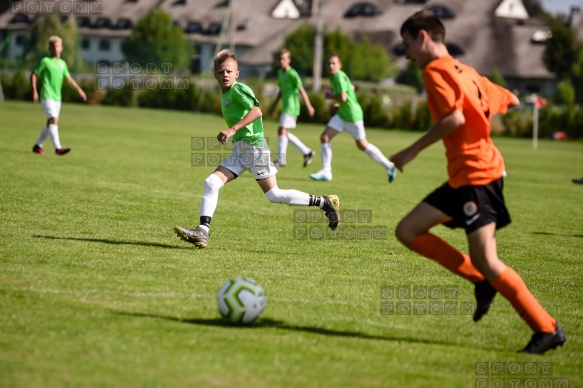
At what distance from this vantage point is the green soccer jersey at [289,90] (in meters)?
19.3

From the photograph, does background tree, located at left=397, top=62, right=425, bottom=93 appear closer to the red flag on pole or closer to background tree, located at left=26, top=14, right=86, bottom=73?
background tree, located at left=26, top=14, right=86, bottom=73

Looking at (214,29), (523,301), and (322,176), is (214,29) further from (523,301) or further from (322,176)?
(523,301)

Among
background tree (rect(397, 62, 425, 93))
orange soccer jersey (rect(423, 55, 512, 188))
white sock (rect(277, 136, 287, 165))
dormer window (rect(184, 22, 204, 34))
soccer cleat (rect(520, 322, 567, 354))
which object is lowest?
dormer window (rect(184, 22, 204, 34))

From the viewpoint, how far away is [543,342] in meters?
5.71

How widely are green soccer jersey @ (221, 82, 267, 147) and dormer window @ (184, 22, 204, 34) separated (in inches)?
3392

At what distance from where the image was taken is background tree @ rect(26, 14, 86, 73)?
79875 mm

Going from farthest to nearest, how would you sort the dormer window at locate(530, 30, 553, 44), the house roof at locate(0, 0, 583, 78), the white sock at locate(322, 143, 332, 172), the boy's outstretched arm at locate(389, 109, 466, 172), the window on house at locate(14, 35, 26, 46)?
the window on house at locate(14, 35, 26, 46) < the house roof at locate(0, 0, 583, 78) < the dormer window at locate(530, 30, 553, 44) < the white sock at locate(322, 143, 332, 172) < the boy's outstretched arm at locate(389, 109, 466, 172)

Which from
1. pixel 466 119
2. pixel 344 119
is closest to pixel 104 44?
pixel 344 119

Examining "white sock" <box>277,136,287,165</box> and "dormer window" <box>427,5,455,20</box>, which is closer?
"white sock" <box>277,136,287,165</box>

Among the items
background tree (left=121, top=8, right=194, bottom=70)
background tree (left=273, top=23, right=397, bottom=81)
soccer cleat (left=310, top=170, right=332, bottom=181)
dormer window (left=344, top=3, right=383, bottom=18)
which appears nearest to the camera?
soccer cleat (left=310, top=170, right=332, bottom=181)

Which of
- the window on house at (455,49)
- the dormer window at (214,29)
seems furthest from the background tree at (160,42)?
the window on house at (455,49)

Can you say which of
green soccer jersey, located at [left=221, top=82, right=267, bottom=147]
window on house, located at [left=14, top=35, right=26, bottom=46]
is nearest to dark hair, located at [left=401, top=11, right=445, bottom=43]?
green soccer jersey, located at [left=221, top=82, right=267, bottom=147]

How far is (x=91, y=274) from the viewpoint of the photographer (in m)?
7.30

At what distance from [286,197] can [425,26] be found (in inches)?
153
